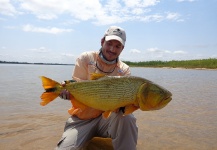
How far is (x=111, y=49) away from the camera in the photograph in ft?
12.8

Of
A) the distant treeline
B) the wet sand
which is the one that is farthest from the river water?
the distant treeline

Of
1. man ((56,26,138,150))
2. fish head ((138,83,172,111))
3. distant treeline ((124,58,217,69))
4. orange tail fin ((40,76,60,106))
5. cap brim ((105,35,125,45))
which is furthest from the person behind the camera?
distant treeline ((124,58,217,69))

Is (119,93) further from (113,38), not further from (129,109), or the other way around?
(113,38)

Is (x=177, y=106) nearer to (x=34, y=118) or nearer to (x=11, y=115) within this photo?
(x=34, y=118)

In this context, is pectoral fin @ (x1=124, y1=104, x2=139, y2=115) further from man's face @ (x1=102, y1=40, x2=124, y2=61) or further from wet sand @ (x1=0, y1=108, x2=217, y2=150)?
wet sand @ (x1=0, y1=108, x2=217, y2=150)

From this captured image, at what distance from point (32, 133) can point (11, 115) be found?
1.70m

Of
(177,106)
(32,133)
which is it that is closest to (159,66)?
(177,106)

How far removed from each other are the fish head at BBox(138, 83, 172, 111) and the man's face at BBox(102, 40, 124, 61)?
0.93 metres

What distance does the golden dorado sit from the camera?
324 cm

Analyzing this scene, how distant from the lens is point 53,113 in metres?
6.83

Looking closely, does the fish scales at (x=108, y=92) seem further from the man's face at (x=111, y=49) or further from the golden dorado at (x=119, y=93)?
the man's face at (x=111, y=49)

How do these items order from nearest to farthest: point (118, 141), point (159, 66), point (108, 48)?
point (118, 141), point (108, 48), point (159, 66)

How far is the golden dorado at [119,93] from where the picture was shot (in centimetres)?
324

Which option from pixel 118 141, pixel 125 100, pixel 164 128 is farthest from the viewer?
pixel 164 128
